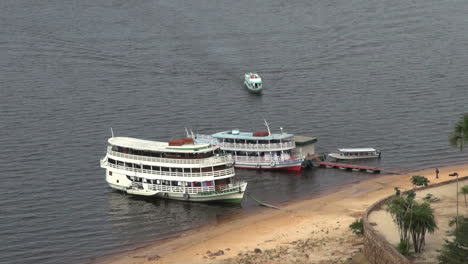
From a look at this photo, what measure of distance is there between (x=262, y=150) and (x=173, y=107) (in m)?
35.7

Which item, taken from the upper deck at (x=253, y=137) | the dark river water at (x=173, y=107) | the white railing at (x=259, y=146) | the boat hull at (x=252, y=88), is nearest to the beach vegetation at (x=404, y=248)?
the dark river water at (x=173, y=107)

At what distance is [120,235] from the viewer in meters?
102

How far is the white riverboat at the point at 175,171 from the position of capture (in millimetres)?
111125

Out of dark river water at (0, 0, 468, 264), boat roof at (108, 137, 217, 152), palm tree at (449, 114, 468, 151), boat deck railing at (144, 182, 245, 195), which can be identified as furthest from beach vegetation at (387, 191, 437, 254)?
boat roof at (108, 137, 217, 152)

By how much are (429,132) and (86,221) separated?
60.3 m

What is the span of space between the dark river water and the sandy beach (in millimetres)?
Result: 3736

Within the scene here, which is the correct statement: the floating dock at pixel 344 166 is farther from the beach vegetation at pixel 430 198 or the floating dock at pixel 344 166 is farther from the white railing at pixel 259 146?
the beach vegetation at pixel 430 198

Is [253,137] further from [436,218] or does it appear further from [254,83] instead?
[436,218]

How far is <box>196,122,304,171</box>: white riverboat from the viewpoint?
127 meters

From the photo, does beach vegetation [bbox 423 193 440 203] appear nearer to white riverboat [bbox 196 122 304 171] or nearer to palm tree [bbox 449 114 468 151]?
palm tree [bbox 449 114 468 151]

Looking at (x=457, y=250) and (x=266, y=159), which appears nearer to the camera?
(x=457, y=250)

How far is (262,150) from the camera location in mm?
126938

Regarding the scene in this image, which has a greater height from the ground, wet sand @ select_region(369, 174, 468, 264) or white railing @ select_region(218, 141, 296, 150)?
white railing @ select_region(218, 141, 296, 150)

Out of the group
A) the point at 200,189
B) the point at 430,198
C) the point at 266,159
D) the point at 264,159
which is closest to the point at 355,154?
the point at 266,159
